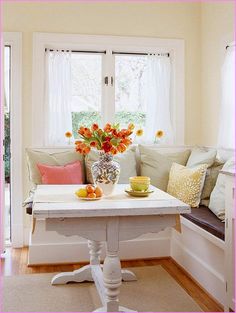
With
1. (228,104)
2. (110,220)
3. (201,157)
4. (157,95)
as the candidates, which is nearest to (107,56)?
(157,95)

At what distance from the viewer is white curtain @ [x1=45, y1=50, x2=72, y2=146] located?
13.4ft

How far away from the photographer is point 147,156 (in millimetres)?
4012

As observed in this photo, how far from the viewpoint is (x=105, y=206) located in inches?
89.7

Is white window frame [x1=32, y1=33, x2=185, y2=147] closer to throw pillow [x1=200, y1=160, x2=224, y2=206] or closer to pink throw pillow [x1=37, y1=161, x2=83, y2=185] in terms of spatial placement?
pink throw pillow [x1=37, y1=161, x2=83, y2=185]

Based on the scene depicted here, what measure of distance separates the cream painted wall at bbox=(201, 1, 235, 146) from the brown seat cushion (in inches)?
39.9

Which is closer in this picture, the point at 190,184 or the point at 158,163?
the point at 190,184

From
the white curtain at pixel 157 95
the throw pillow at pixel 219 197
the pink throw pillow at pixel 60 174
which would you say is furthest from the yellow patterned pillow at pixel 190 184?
the pink throw pillow at pixel 60 174

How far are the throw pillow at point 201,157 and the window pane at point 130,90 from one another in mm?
692

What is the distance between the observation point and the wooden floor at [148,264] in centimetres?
275

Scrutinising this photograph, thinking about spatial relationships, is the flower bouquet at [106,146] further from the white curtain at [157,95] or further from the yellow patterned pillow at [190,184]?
the white curtain at [157,95]

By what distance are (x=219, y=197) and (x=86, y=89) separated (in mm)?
1856

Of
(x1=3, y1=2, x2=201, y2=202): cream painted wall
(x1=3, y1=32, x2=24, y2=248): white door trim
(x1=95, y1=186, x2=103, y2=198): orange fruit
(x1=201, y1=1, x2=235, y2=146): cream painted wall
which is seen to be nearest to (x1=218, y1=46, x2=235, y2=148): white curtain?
(x1=201, y1=1, x2=235, y2=146): cream painted wall

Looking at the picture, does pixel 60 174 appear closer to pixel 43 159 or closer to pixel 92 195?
pixel 43 159

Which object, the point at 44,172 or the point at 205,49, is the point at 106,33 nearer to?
the point at 205,49
